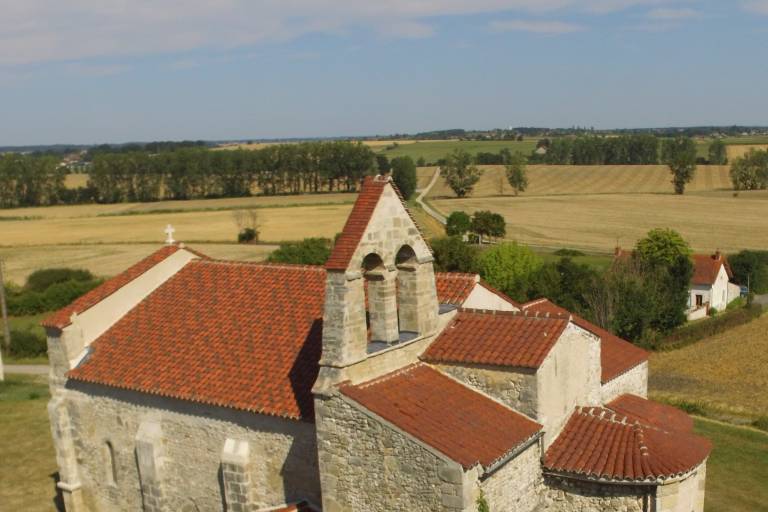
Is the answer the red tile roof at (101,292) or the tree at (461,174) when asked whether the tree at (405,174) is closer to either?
the tree at (461,174)

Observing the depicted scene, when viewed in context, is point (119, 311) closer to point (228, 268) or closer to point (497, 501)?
point (228, 268)

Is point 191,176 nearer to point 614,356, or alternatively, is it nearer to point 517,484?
point 614,356

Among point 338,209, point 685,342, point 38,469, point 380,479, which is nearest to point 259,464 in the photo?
point 380,479

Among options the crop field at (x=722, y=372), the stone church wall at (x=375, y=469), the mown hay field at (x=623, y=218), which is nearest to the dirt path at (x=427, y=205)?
the mown hay field at (x=623, y=218)

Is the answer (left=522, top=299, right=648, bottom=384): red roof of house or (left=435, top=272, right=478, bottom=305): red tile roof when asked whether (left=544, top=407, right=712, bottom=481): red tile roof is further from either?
(left=435, top=272, right=478, bottom=305): red tile roof

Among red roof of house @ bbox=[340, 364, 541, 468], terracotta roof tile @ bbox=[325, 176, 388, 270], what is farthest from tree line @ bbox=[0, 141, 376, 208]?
red roof of house @ bbox=[340, 364, 541, 468]
